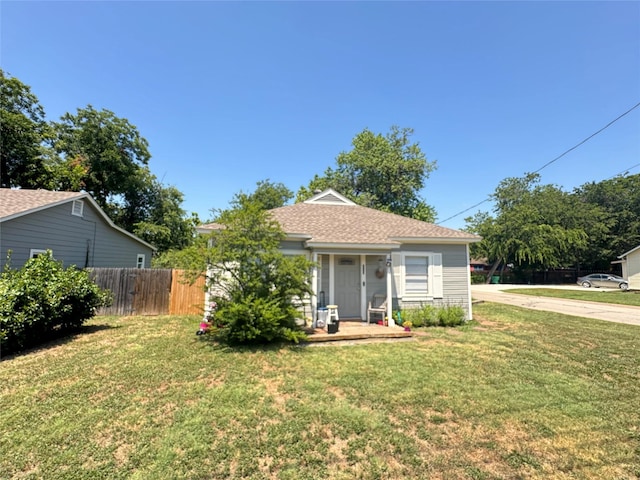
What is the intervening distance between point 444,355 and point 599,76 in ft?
39.1

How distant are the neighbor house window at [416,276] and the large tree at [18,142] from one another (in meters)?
25.3

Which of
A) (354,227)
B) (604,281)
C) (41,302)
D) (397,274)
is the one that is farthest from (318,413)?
(604,281)

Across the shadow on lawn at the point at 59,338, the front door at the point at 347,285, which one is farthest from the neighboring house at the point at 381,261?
the shadow on lawn at the point at 59,338

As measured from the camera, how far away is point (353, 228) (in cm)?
1021

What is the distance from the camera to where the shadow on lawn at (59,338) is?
599 cm

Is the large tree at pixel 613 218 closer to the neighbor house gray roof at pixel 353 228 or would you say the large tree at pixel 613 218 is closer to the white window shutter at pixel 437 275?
the neighbor house gray roof at pixel 353 228

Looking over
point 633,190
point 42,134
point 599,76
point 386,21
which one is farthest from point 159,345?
point 633,190

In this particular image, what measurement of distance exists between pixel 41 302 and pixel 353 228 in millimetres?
8617

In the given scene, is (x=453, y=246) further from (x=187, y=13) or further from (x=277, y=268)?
(x=187, y=13)

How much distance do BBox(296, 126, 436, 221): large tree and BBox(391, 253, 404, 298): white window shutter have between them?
19.5 metres

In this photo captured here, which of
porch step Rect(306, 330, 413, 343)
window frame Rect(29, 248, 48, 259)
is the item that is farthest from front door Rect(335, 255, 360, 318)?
window frame Rect(29, 248, 48, 259)

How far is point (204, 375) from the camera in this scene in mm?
4812

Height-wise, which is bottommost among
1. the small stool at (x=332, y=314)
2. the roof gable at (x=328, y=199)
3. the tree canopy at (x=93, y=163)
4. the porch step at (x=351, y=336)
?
the porch step at (x=351, y=336)

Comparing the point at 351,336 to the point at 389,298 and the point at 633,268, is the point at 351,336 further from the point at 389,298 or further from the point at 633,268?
the point at 633,268
